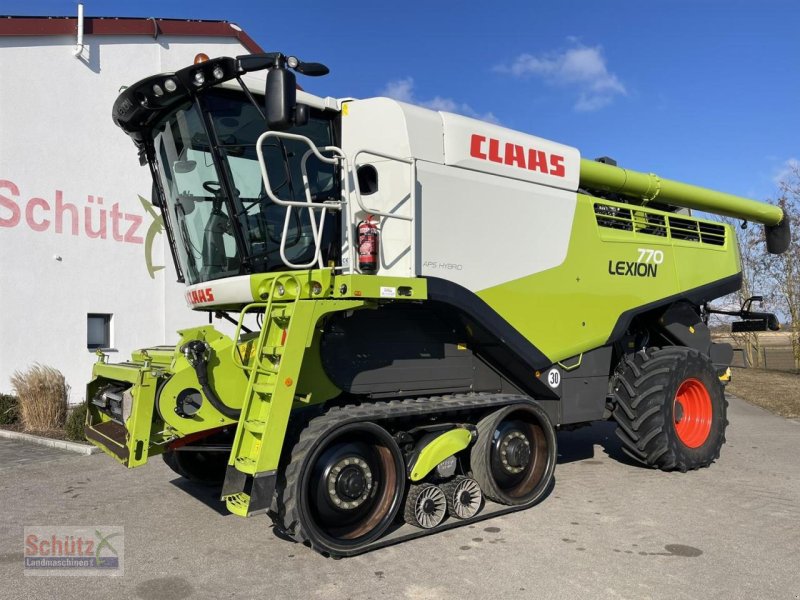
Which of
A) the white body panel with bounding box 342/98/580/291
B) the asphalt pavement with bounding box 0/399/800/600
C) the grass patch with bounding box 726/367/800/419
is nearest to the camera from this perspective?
the asphalt pavement with bounding box 0/399/800/600

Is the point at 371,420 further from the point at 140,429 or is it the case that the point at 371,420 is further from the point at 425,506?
the point at 140,429

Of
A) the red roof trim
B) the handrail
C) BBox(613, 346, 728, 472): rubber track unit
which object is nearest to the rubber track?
the handrail

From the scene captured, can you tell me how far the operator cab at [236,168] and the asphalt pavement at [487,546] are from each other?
6.58ft

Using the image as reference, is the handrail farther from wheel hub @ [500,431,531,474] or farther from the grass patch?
the grass patch

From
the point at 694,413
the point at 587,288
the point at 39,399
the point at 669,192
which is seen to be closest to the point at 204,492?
the point at 587,288

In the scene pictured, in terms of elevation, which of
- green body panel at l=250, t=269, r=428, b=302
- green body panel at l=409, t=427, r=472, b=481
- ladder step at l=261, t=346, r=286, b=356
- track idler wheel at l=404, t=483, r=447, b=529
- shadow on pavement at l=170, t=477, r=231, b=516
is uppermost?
green body panel at l=250, t=269, r=428, b=302

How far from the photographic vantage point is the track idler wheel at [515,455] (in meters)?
5.03

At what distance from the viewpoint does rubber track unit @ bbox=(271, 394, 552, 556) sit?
399 centimetres

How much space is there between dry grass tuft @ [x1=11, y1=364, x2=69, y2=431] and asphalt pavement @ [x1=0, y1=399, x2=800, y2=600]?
2.51 m

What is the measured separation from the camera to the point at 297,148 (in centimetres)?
475

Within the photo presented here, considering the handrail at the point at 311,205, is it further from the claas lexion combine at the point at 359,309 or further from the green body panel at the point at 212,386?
the green body panel at the point at 212,386

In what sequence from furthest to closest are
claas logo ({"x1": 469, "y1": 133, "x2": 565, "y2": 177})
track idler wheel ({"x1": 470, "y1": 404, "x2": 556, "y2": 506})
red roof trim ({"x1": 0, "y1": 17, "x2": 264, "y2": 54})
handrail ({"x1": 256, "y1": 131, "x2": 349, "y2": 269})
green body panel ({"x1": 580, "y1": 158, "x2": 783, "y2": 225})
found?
1. red roof trim ({"x1": 0, "y1": 17, "x2": 264, "y2": 54})
2. green body panel ({"x1": 580, "y1": 158, "x2": 783, "y2": 225})
3. claas logo ({"x1": 469, "y1": 133, "x2": 565, "y2": 177})
4. track idler wheel ({"x1": 470, "y1": 404, "x2": 556, "y2": 506})
5. handrail ({"x1": 256, "y1": 131, "x2": 349, "y2": 269})

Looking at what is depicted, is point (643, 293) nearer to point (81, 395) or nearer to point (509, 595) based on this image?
point (509, 595)

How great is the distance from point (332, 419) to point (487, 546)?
4.61ft
